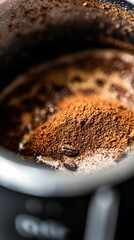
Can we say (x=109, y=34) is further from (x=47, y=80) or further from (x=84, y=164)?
(x=84, y=164)

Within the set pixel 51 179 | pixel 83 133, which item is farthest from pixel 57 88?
pixel 51 179

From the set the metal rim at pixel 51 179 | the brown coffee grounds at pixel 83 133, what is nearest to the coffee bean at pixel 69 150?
the brown coffee grounds at pixel 83 133

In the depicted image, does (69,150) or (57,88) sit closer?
(69,150)

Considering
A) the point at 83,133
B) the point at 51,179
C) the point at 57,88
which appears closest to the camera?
the point at 51,179

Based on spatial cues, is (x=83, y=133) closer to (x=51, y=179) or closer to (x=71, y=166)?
(x=71, y=166)

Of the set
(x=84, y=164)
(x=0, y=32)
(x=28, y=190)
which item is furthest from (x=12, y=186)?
(x=0, y=32)

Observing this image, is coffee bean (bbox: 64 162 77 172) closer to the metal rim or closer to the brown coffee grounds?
the brown coffee grounds

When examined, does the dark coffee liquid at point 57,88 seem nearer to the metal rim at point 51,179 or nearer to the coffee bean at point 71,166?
the coffee bean at point 71,166
